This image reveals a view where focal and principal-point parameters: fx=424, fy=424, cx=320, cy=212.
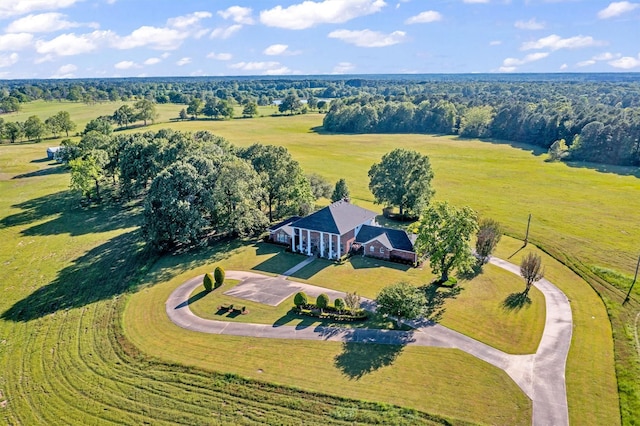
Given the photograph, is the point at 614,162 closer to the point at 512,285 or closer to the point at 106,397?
the point at 512,285

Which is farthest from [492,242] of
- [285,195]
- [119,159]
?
[119,159]

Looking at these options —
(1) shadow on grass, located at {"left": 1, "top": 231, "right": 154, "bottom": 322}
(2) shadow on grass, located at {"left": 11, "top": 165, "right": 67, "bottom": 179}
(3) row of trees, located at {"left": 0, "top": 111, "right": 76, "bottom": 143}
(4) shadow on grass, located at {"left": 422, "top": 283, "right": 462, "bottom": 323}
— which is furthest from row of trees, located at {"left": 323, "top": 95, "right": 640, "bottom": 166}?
(1) shadow on grass, located at {"left": 1, "top": 231, "right": 154, "bottom": 322}

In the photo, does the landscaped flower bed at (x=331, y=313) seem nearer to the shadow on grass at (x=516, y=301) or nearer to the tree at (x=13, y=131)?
the shadow on grass at (x=516, y=301)

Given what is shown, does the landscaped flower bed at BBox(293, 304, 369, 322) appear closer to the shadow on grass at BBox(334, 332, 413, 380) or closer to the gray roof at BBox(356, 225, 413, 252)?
the shadow on grass at BBox(334, 332, 413, 380)

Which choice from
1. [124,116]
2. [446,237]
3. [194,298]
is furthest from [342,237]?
[124,116]

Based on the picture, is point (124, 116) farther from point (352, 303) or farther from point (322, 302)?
point (352, 303)

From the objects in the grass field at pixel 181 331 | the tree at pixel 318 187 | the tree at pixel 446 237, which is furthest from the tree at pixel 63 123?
the tree at pixel 446 237
